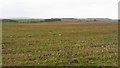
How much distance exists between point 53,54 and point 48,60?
8.60ft

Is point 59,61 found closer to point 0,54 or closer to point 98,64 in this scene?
point 98,64

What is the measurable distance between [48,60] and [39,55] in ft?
7.44

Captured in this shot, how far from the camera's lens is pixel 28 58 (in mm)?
21406

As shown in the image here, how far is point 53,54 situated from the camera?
75.5ft

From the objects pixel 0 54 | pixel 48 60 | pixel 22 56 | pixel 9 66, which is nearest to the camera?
pixel 9 66

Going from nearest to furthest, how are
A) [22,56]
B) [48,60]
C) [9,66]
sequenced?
1. [9,66]
2. [48,60]
3. [22,56]

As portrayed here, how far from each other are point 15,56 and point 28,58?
1543 millimetres

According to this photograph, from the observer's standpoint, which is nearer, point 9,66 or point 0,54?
point 9,66

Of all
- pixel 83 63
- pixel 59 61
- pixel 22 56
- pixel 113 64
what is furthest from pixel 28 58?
pixel 113 64

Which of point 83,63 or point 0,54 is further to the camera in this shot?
point 0,54

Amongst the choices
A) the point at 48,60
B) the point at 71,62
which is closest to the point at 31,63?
the point at 48,60

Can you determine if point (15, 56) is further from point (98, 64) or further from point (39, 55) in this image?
point (98, 64)

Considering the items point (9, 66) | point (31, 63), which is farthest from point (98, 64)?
point (9, 66)

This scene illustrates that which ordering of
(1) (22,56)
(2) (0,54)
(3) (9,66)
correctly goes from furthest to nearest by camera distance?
(2) (0,54)
(1) (22,56)
(3) (9,66)
